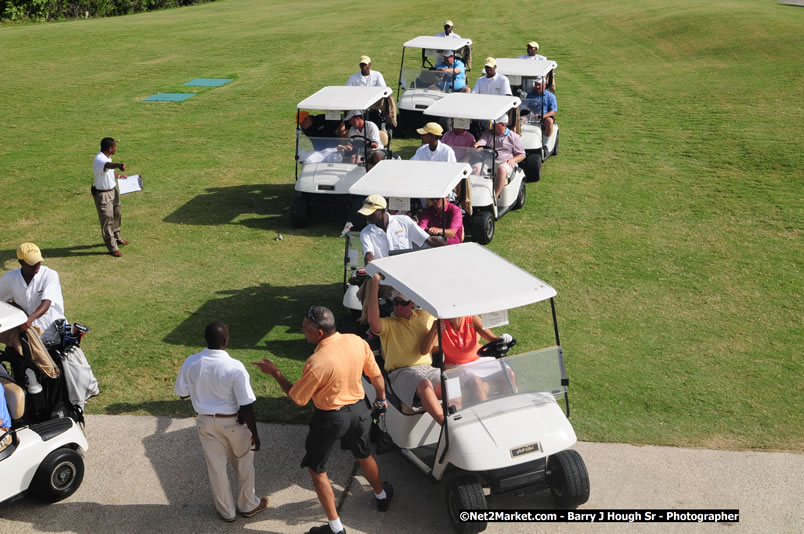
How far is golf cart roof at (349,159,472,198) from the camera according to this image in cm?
930

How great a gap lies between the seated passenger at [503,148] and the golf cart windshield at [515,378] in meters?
6.03

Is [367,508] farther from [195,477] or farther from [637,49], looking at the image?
[637,49]

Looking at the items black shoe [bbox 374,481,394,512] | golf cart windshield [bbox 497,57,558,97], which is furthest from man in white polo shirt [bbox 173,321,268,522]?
golf cart windshield [bbox 497,57,558,97]

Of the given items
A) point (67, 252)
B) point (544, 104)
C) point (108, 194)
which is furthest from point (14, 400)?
point (544, 104)

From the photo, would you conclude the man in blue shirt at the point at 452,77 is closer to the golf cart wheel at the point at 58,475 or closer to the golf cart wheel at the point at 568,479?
the golf cart wheel at the point at 568,479

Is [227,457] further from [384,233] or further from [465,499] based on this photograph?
[384,233]

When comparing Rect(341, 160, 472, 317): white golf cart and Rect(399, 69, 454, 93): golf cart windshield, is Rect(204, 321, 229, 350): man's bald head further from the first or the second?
Rect(399, 69, 454, 93): golf cart windshield

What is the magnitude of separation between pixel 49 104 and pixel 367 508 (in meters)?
18.6

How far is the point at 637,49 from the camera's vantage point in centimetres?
2712

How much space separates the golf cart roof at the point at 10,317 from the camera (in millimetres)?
6203

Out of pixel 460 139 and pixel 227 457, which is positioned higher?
pixel 460 139

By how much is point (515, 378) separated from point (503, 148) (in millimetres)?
6877

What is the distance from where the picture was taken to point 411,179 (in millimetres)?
9703

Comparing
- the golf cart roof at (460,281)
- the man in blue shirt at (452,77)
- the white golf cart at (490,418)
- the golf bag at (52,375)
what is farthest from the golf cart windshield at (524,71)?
the golf bag at (52,375)
